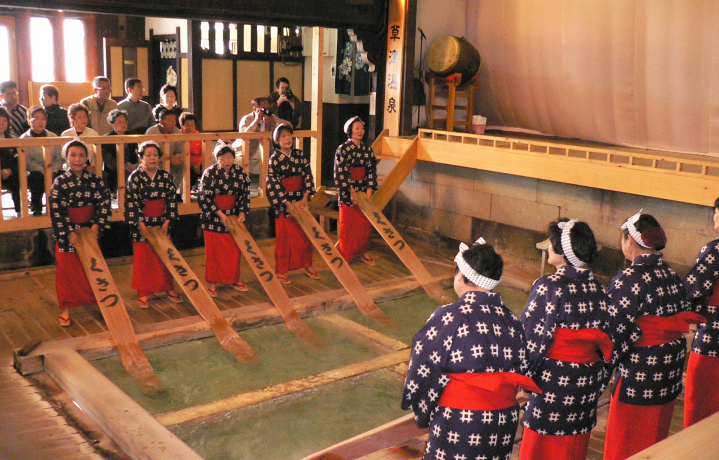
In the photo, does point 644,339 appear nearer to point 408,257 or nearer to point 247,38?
point 408,257

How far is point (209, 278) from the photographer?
6.88 meters

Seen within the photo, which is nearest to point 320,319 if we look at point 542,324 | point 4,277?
point 4,277

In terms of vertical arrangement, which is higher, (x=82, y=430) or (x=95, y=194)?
(x=95, y=194)

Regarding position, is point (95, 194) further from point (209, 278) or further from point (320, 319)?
point (320, 319)

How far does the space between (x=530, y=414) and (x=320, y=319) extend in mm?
3455

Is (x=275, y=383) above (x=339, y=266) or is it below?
below

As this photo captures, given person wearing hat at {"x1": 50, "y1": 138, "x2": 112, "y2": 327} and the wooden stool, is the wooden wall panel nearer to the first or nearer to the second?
the wooden stool

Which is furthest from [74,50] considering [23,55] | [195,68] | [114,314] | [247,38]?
[114,314]

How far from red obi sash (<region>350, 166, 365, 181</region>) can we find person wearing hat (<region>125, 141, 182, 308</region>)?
2.18 m

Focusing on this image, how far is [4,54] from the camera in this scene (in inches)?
447

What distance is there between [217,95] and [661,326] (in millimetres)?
9194

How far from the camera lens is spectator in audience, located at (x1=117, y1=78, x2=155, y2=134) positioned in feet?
28.7

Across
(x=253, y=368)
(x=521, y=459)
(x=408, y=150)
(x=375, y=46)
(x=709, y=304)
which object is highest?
(x=375, y=46)

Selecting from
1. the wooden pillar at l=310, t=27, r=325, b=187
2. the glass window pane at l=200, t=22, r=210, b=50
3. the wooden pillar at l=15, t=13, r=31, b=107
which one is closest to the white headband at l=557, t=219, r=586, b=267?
the wooden pillar at l=310, t=27, r=325, b=187
